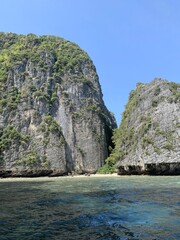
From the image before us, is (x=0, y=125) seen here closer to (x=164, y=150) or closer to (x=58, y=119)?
(x=58, y=119)

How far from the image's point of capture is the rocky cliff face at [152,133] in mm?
44031

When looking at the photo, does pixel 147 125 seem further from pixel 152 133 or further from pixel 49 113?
pixel 49 113

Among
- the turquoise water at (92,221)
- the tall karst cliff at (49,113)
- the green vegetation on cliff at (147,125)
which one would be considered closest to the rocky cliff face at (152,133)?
the green vegetation on cliff at (147,125)

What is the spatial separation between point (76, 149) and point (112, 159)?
32.1ft

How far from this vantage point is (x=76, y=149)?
64438 mm

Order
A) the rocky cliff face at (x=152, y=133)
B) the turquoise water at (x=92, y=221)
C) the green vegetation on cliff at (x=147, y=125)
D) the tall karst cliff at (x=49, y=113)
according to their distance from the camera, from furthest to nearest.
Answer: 1. the tall karst cliff at (x=49, y=113)
2. the green vegetation on cliff at (x=147, y=125)
3. the rocky cliff face at (x=152, y=133)
4. the turquoise water at (x=92, y=221)

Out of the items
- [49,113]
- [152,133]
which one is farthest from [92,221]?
[49,113]

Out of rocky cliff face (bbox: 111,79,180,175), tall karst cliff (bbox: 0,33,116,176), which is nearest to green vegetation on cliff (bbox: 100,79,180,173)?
rocky cliff face (bbox: 111,79,180,175)

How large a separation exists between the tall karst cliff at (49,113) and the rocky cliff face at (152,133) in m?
Result: 9.84

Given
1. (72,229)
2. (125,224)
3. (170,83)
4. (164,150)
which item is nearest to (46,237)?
(72,229)

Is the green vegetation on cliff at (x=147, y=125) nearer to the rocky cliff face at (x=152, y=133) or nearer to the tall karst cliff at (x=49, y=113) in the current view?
the rocky cliff face at (x=152, y=133)

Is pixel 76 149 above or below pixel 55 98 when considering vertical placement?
below

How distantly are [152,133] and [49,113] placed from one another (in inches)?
1042

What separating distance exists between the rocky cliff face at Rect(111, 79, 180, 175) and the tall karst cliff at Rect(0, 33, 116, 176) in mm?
9837
